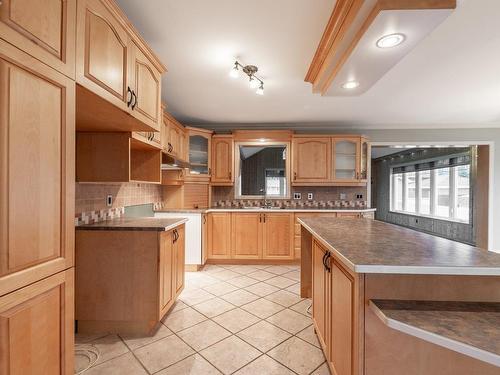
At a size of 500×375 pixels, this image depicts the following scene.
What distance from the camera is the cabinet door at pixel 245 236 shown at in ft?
12.9

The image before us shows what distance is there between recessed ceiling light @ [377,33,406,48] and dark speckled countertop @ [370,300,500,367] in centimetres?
137

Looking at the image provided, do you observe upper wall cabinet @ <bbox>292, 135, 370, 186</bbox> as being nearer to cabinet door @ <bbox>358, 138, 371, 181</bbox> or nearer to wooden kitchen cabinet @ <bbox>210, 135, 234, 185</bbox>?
cabinet door @ <bbox>358, 138, 371, 181</bbox>

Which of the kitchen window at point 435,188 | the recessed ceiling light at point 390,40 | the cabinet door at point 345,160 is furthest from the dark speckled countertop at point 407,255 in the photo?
the kitchen window at point 435,188

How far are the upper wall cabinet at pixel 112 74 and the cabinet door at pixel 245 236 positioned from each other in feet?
7.21

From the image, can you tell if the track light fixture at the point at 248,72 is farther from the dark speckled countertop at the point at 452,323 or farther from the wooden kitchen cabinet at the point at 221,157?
the dark speckled countertop at the point at 452,323

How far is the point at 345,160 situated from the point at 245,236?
211cm

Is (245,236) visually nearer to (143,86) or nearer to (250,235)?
(250,235)

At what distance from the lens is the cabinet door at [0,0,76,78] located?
0.81 meters

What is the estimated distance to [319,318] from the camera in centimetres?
183

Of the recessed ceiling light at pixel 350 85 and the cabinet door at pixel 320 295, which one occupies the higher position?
the recessed ceiling light at pixel 350 85

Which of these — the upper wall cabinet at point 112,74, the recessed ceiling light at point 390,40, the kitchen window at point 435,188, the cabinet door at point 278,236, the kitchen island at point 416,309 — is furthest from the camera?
the kitchen window at point 435,188

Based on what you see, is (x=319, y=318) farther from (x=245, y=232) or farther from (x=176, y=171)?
(x=176, y=171)

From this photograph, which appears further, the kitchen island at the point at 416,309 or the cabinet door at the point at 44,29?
the kitchen island at the point at 416,309

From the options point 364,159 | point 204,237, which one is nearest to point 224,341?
point 204,237
